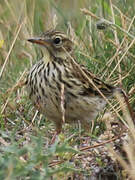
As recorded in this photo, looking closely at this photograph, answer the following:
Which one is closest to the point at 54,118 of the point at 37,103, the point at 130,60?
the point at 37,103

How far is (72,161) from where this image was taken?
161 inches

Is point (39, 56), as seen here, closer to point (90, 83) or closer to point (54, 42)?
point (54, 42)

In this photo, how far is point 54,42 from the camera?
486 cm

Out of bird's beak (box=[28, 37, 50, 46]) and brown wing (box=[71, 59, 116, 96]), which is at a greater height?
bird's beak (box=[28, 37, 50, 46])

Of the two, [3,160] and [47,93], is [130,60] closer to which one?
[47,93]

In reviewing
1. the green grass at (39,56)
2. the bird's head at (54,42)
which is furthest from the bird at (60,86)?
the green grass at (39,56)

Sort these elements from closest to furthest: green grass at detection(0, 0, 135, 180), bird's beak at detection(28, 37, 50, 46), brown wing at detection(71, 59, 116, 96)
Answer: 1. green grass at detection(0, 0, 135, 180)
2. bird's beak at detection(28, 37, 50, 46)
3. brown wing at detection(71, 59, 116, 96)

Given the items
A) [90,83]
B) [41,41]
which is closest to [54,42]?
[41,41]

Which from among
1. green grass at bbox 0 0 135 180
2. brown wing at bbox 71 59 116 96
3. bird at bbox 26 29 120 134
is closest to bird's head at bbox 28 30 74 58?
bird at bbox 26 29 120 134

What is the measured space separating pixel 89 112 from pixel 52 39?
26.7 inches

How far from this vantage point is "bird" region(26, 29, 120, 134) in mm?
4559

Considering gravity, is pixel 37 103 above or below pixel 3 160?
above

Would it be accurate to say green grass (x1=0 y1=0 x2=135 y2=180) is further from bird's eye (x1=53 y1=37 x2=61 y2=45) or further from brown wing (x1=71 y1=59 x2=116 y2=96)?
bird's eye (x1=53 y1=37 x2=61 y2=45)

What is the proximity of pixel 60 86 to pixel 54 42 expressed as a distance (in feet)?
1.53
